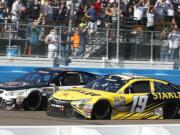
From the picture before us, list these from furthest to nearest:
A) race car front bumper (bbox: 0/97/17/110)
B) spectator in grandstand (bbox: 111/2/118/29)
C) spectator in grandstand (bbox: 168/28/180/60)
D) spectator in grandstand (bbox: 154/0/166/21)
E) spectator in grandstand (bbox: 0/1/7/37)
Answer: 1. spectator in grandstand (bbox: 154/0/166/21)
2. spectator in grandstand (bbox: 168/28/180/60)
3. spectator in grandstand (bbox: 111/2/118/29)
4. spectator in grandstand (bbox: 0/1/7/37)
5. race car front bumper (bbox: 0/97/17/110)

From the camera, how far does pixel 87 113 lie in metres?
14.6

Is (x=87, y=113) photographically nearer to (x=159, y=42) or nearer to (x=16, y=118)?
(x=16, y=118)

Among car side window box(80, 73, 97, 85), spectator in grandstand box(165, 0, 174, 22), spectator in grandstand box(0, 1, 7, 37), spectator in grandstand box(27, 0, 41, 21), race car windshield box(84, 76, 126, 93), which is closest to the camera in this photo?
race car windshield box(84, 76, 126, 93)

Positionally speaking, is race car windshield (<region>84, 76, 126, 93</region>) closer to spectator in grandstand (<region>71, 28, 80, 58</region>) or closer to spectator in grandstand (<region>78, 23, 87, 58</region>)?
spectator in grandstand (<region>71, 28, 80, 58</region>)

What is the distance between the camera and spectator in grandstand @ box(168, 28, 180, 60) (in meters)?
24.0

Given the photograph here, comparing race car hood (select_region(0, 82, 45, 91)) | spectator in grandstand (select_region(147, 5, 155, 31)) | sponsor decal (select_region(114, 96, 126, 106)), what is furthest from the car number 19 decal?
spectator in grandstand (select_region(147, 5, 155, 31))

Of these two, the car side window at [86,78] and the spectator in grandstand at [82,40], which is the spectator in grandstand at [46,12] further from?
the car side window at [86,78]

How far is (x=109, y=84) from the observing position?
15.8 m

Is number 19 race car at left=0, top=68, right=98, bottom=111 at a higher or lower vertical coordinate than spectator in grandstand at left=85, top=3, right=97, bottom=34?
lower

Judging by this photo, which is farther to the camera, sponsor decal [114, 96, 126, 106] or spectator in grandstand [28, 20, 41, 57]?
spectator in grandstand [28, 20, 41, 57]

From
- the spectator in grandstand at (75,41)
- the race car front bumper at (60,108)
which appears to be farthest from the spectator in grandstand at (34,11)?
the race car front bumper at (60,108)

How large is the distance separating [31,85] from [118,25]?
679 cm

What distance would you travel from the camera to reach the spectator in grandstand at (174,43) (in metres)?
24.0

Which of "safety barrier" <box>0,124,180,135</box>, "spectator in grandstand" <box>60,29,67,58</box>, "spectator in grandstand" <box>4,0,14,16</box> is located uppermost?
"spectator in grandstand" <box>4,0,14,16</box>
